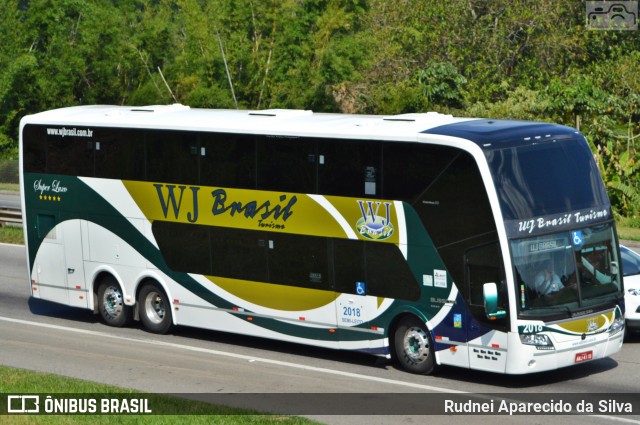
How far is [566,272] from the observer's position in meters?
15.5

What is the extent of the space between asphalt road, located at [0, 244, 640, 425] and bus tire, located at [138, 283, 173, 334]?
20 cm

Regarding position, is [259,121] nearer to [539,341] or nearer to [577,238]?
[577,238]

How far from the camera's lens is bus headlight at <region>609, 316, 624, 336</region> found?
16.0m

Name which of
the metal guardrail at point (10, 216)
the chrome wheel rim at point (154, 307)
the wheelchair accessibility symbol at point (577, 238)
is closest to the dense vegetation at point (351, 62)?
the metal guardrail at point (10, 216)

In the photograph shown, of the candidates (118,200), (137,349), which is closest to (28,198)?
(118,200)

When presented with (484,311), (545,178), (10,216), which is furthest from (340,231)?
(10,216)

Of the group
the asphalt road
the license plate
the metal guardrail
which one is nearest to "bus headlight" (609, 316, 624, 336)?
the license plate

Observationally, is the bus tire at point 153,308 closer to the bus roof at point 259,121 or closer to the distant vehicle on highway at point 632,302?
the bus roof at point 259,121

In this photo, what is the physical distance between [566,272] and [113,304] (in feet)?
30.3

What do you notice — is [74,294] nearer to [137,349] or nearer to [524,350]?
[137,349]

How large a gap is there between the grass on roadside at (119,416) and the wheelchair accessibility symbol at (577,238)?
4925mm

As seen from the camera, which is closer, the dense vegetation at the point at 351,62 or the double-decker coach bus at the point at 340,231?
the double-decker coach bus at the point at 340,231

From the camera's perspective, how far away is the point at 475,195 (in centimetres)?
1543

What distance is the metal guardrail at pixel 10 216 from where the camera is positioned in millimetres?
33250
